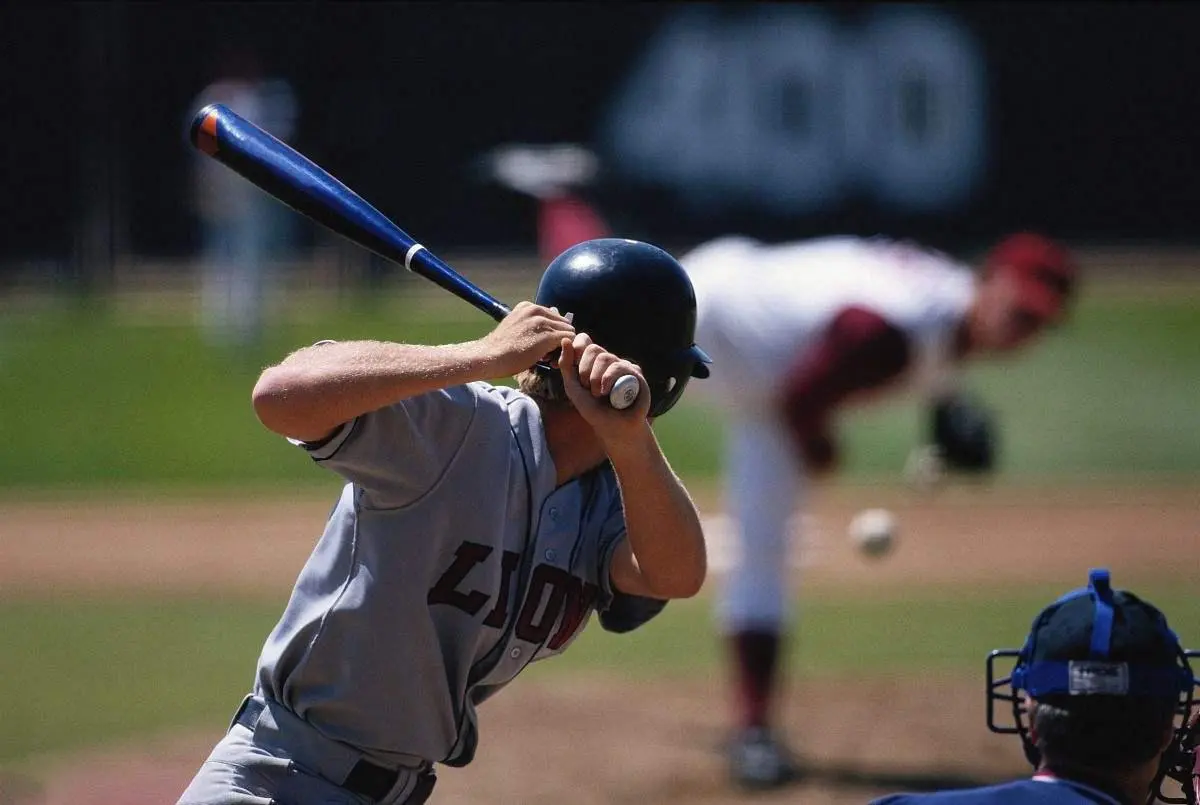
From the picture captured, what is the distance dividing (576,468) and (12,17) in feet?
53.4

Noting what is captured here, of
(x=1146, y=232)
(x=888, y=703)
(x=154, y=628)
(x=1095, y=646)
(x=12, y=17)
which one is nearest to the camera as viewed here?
(x=1095, y=646)

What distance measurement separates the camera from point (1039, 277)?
5539 mm

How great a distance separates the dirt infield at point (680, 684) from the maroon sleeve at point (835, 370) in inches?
46.8

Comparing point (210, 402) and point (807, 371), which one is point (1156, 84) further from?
point (807, 371)

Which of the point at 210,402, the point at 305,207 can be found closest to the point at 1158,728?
the point at 305,207

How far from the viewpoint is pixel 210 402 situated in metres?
13.3

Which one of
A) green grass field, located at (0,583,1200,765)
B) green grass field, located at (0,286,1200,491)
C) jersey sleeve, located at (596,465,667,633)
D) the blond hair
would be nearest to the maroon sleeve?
green grass field, located at (0,583,1200,765)

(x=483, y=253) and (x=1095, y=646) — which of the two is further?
(x=483, y=253)

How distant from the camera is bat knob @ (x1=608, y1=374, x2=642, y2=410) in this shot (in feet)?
7.91

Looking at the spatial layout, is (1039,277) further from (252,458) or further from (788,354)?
(252,458)

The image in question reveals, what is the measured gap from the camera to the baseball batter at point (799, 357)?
17.7 ft

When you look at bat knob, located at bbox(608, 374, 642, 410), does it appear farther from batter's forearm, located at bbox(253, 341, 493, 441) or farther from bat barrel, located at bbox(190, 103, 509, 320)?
bat barrel, located at bbox(190, 103, 509, 320)

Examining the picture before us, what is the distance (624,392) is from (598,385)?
39 millimetres

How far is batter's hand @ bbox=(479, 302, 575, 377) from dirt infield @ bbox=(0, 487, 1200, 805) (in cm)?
322
